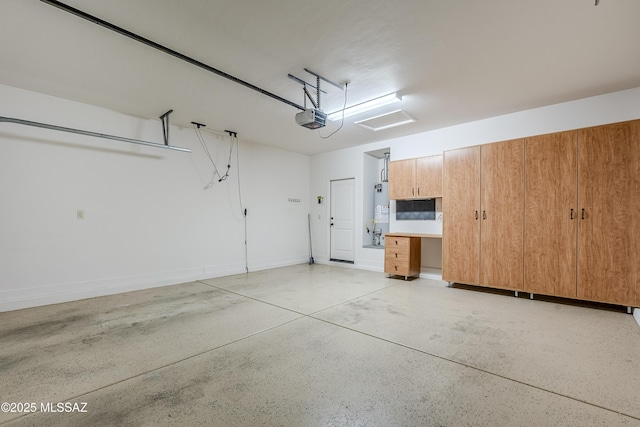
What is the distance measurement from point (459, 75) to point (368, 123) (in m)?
1.72

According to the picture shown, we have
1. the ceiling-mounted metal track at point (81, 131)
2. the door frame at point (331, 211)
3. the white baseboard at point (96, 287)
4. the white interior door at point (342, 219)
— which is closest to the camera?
the ceiling-mounted metal track at point (81, 131)

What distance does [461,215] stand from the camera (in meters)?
4.64

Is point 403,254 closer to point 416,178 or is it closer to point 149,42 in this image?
point 416,178

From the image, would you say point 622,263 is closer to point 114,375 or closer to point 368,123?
point 368,123

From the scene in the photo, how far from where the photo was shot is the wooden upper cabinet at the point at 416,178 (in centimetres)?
510

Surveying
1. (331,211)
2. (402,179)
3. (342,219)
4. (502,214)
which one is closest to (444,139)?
(402,179)

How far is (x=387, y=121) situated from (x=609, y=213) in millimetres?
3271

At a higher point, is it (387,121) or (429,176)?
(387,121)

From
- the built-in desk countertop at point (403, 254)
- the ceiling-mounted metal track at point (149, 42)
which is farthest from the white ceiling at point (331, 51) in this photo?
the built-in desk countertop at point (403, 254)

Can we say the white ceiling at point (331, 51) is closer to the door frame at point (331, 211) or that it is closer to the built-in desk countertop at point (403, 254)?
the built-in desk countertop at point (403, 254)

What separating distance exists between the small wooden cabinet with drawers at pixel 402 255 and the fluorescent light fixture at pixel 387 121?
2114 mm

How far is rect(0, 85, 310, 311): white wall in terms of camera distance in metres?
3.68

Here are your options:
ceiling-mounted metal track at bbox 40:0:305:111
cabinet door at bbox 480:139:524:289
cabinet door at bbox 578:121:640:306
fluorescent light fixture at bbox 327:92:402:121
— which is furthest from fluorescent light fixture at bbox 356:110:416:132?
cabinet door at bbox 578:121:640:306

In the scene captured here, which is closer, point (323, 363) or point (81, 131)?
point (323, 363)
